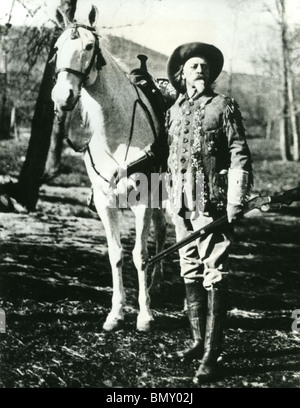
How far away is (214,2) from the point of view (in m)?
3.69

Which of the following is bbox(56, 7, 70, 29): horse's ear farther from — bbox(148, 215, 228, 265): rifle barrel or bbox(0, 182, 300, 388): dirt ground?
bbox(148, 215, 228, 265): rifle barrel

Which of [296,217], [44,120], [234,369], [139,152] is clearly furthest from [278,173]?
[44,120]

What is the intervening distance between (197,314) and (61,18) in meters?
2.14

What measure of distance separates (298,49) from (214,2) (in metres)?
0.68

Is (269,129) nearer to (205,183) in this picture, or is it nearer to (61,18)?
(205,183)

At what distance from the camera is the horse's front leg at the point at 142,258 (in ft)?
11.8

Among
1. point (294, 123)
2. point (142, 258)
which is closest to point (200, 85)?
point (294, 123)

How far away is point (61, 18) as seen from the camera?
145 inches

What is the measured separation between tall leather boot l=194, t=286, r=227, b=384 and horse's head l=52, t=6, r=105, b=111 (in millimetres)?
1435

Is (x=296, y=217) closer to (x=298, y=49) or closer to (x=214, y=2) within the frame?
(x=298, y=49)

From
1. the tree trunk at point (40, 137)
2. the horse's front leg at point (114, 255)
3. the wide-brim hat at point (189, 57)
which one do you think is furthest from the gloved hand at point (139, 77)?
the horse's front leg at point (114, 255)

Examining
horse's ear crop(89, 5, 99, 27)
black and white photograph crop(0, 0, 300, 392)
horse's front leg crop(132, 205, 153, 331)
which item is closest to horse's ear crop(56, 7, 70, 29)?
black and white photograph crop(0, 0, 300, 392)

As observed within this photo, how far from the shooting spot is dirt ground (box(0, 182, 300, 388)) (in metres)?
3.40

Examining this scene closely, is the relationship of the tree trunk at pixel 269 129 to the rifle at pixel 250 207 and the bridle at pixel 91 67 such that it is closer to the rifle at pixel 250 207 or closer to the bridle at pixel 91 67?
the rifle at pixel 250 207
